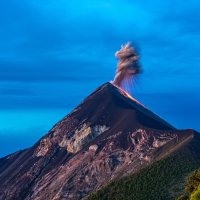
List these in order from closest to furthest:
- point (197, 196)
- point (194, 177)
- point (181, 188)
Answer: point (197, 196) < point (194, 177) < point (181, 188)

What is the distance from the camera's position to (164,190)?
196250mm

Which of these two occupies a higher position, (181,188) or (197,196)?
(181,188)

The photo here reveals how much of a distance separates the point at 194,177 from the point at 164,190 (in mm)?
81272

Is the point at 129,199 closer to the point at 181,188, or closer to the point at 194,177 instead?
the point at 181,188

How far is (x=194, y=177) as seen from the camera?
11625 centimetres

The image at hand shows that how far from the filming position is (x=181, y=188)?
616ft

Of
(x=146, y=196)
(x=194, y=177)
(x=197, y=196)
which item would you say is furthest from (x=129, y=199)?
(x=197, y=196)

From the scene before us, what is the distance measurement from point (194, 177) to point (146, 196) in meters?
82.3

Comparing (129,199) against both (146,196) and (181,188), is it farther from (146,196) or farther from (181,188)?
(181,188)

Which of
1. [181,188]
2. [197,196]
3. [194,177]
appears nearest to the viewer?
[197,196]

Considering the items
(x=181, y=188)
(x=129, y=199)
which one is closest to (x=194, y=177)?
(x=181, y=188)

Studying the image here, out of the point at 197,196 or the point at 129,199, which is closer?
the point at 197,196

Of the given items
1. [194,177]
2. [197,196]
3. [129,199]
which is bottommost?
[197,196]

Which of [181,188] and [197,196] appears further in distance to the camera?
[181,188]
